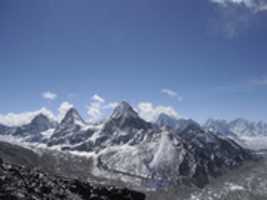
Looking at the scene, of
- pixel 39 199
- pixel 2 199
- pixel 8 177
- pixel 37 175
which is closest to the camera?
pixel 2 199

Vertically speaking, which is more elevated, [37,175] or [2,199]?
[37,175]

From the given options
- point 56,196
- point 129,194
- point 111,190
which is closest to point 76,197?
point 56,196

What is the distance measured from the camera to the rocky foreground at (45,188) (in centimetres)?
3203

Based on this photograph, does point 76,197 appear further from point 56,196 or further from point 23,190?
point 23,190

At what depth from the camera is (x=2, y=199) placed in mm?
29422

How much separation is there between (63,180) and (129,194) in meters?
8.57

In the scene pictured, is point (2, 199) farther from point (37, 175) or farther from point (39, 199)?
point (37, 175)

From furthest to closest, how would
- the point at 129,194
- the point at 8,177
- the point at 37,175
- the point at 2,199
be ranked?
1. the point at 129,194
2. the point at 37,175
3. the point at 8,177
4. the point at 2,199

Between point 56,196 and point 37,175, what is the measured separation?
188 inches

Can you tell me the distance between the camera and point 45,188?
35406mm

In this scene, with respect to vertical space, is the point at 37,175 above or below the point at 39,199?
above

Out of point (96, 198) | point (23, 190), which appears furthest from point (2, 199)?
point (96, 198)

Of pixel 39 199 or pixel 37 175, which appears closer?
pixel 39 199

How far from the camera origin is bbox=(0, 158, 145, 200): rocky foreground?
3203 cm
